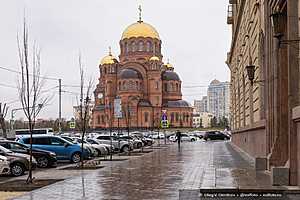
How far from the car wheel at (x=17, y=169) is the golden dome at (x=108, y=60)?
85.9m

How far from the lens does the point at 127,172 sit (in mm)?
20641

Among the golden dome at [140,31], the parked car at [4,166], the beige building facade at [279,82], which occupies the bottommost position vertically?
the parked car at [4,166]

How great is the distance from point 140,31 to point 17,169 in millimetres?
81151

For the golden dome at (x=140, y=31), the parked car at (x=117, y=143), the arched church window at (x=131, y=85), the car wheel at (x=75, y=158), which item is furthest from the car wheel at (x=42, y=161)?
the golden dome at (x=140, y=31)

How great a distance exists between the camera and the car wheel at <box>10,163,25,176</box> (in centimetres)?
2073

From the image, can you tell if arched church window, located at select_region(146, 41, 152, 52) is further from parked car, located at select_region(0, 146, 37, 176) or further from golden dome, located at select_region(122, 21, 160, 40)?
parked car, located at select_region(0, 146, 37, 176)

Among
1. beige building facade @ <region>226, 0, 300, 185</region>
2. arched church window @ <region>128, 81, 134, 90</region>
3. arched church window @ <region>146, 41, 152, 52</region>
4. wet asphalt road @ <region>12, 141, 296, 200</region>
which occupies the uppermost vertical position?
arched church window @ <region>146, 41, 152, 52</region>

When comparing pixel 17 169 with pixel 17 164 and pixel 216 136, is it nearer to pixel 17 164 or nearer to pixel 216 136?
pixel 17 164

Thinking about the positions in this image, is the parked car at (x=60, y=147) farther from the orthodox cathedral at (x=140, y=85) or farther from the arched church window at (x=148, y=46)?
the arched church window at (x=148, y=46)

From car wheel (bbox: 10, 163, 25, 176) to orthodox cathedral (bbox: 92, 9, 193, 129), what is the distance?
253 ft

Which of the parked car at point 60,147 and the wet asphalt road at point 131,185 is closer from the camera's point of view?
the wet asphalt road at point 131,185

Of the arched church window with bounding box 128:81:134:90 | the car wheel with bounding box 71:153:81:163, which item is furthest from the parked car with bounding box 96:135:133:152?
the arched church window with bounding box 128:81:134:90

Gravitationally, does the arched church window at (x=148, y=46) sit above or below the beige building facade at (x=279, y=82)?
above

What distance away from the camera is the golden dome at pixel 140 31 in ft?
330
